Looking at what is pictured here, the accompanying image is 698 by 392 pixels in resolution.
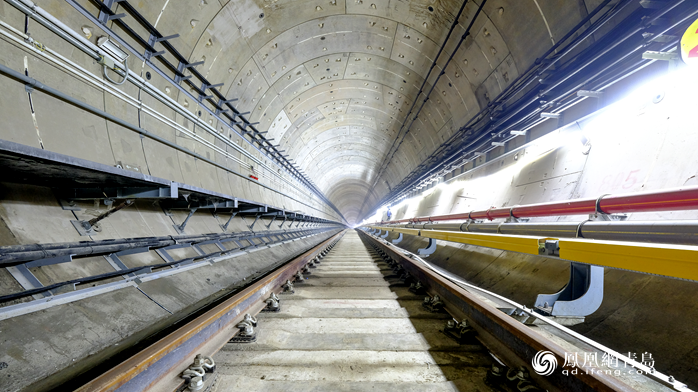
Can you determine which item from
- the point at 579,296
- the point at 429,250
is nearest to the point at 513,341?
the point at 579,296

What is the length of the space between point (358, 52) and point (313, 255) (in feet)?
21.3

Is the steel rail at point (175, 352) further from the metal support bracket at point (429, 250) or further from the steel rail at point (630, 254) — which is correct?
the metal support bracket at point (429, 250)

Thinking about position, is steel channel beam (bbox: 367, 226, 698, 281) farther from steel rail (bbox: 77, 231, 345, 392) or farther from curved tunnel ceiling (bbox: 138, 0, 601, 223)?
curved tunnel ceiling (bbox: 138, 0, 601, 223)

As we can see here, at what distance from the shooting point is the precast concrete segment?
1611 mm

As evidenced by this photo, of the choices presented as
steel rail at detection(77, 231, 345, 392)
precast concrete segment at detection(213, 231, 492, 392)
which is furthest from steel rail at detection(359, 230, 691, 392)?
steel rail at detection(77, 231, 345, 392)

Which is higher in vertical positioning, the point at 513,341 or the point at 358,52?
the point at 358,52

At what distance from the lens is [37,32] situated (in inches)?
130

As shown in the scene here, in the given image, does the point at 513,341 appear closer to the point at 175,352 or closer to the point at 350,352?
the point at 350,352

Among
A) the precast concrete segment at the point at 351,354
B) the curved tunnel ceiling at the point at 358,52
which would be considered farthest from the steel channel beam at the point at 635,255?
the curved tunnel ceiling at the point at 358,52

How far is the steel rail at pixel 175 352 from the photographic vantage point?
125cm

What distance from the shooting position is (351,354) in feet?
6.31

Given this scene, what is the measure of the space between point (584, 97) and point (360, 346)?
18.4 ft

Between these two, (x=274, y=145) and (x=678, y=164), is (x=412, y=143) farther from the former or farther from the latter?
(x=678, y=164)

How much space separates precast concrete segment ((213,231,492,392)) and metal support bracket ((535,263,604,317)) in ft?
3.26
